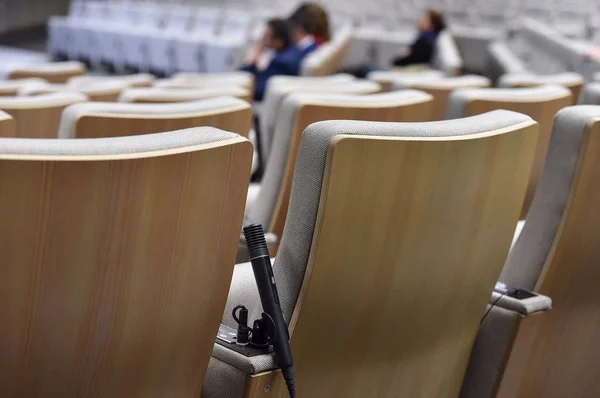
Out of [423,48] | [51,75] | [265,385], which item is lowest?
[51,75]

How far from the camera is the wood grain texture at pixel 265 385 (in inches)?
30.0

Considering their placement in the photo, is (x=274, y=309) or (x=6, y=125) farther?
(x=6, y=125)

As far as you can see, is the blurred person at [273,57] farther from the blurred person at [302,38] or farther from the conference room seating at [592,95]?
the conference room seating at [592,95]

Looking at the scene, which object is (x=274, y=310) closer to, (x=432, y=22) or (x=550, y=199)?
(x=550, y=199)

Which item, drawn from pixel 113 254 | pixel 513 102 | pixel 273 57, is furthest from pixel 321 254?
pixel 273 57

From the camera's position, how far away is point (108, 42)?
715 cm

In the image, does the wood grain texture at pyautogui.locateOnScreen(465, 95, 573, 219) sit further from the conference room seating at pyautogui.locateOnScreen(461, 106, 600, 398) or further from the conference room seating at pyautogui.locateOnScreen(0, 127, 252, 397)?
the conference room seating at pyautogui.locateOnScreen(0, 127, 252, 397)

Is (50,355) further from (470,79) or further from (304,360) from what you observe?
(470,79)

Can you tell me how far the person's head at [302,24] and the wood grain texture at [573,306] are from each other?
2.72 m

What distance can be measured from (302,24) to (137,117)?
3.12 metres

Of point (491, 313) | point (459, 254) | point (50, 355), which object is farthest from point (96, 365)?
point (491, 313)

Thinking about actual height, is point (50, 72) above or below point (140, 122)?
below

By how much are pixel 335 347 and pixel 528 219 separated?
33 cm

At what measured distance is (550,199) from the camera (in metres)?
0.96
